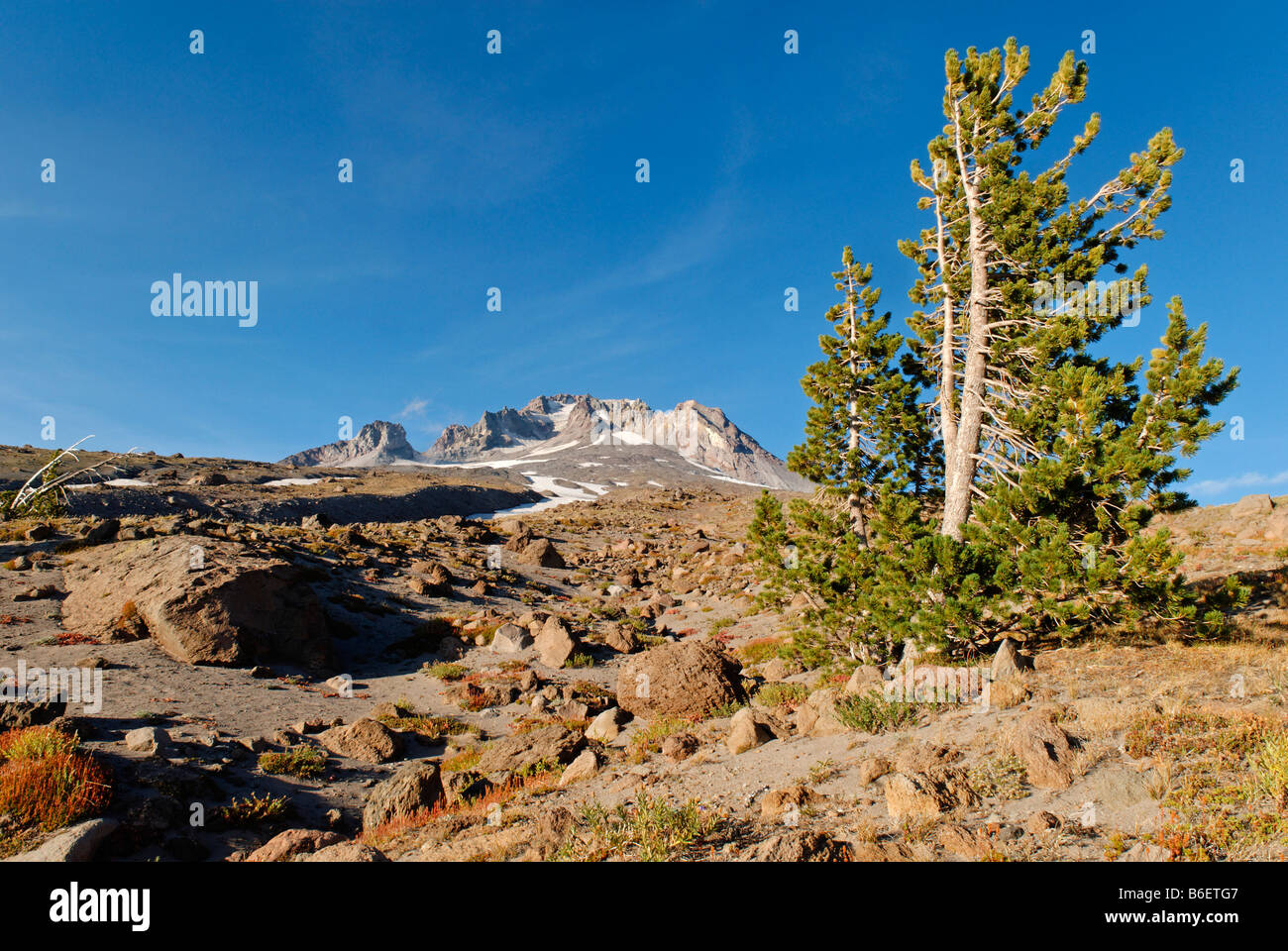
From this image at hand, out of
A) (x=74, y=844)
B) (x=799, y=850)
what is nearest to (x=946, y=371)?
(x=799, y=850)

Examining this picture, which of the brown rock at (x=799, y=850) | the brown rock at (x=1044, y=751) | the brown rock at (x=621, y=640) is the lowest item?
the brown rock at (x=621, y=640)

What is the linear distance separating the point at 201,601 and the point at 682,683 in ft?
48.4

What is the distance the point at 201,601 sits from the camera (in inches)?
650

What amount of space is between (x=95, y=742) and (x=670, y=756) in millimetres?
10485

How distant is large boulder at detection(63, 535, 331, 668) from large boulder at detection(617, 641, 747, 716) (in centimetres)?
1141

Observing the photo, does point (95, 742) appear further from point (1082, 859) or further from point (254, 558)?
point (1082, 859)

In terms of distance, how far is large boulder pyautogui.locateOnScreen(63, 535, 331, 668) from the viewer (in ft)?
52.7

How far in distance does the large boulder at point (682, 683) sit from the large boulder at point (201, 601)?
37.4ft

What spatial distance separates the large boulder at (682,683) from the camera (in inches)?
537

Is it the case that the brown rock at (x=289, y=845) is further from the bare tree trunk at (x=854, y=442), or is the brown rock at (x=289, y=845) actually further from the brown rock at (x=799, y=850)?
the bare tree trunk at (x=854, y=442)

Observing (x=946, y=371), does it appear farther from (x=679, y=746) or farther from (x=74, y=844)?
(x=74, y=844)

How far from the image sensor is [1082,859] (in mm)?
4820

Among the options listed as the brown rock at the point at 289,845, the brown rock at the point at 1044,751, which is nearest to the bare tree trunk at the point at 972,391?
the brown rock at the point at 1044,751
